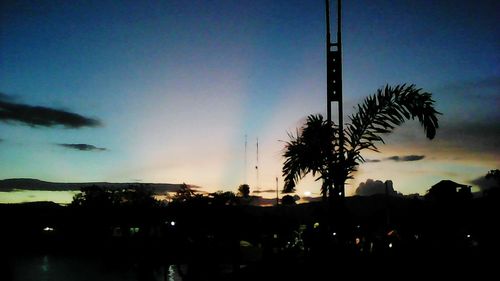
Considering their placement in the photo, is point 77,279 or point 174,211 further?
point 77,279

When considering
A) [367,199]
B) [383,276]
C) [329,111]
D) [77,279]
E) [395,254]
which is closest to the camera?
[383,276]

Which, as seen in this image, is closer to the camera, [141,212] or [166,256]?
[166,256]

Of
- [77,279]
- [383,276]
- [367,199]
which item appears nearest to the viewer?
Result: [383,276]

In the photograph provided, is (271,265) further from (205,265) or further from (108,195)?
(108,195)

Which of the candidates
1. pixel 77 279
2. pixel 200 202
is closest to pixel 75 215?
pixel 77 279

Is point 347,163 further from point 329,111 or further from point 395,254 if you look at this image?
point 395,254

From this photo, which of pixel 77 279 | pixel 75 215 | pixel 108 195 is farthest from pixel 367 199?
pixel 77 279

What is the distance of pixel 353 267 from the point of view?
29.5 ft

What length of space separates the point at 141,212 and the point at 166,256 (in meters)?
→ 2.91

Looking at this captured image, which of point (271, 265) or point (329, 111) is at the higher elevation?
point (329, 111)

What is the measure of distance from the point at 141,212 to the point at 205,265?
369 centimetres

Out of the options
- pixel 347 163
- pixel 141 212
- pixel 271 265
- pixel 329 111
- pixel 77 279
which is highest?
pixel 329 111

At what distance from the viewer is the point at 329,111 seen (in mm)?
9531

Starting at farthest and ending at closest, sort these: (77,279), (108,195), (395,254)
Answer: (108,195) < (77,279) < (395,254)
